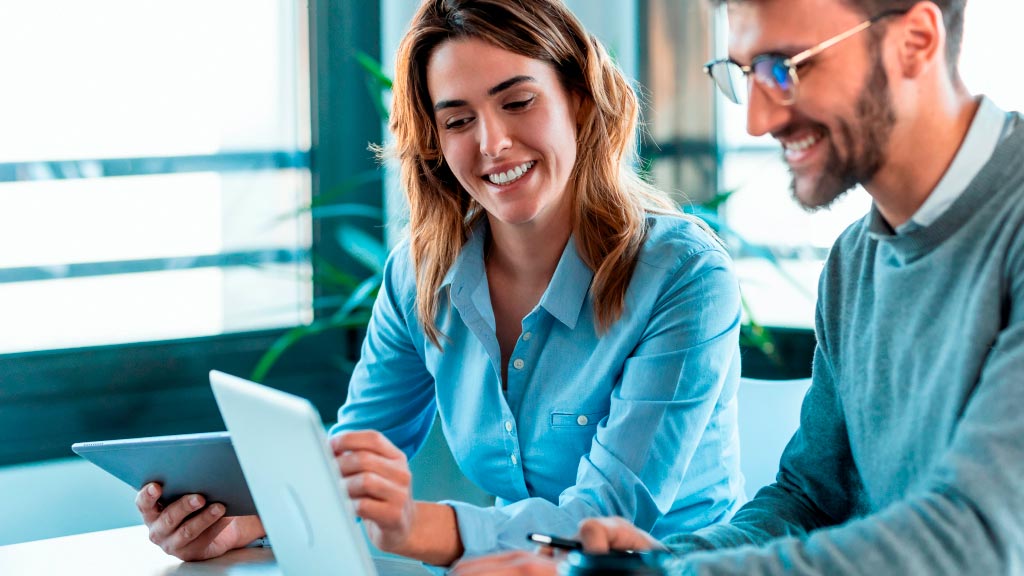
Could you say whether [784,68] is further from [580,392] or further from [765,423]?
[765,423]

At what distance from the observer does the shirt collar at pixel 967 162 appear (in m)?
1.17

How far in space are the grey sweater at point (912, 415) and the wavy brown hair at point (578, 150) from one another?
1.46 ft

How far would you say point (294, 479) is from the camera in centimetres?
119

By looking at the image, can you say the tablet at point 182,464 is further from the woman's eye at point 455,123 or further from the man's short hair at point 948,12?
the man's short hair at point 948,12

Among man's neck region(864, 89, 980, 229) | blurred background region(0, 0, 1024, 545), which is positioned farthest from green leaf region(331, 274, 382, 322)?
man's neck region(864, 89, 980, 229)

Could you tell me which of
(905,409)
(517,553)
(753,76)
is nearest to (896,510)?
(905,409)

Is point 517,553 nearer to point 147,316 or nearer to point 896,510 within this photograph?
point 896,510

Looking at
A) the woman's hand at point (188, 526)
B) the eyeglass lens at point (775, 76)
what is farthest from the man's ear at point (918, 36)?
the woman's hand at point (188, 526)

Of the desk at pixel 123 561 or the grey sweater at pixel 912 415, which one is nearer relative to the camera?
the grey sweater at pixel 912 415

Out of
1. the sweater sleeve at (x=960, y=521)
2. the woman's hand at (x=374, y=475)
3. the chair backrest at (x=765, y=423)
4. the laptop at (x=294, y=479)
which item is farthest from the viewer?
the chair backrest at (x=765, y=423)

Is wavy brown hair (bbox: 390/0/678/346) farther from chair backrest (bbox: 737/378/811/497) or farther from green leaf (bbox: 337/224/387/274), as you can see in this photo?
green leaf (bbox: 337/224/387/274)

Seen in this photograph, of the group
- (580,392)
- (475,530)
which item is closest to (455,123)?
(580,392)

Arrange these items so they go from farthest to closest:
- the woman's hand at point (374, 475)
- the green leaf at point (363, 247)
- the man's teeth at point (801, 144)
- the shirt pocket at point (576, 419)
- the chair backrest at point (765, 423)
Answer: the green leaf at point (363, 247)
the chair backrest at point (765, 423)
the shirt pocket at point (576, 419)
the woman's hand at point (374, 475)
the man's teeth at point (801, 144)

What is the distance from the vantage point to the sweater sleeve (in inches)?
39.0
